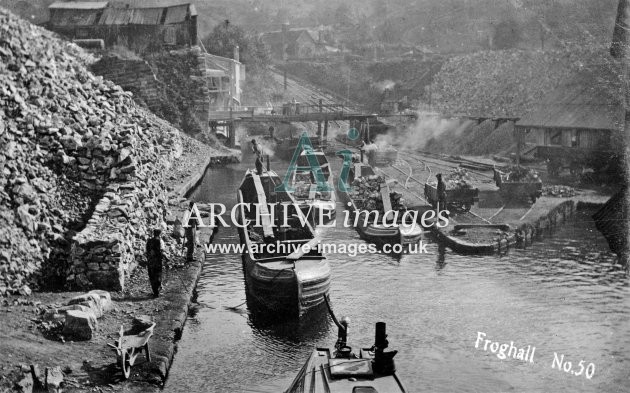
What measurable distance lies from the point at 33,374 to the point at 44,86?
12.8m

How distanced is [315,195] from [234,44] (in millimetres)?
28598

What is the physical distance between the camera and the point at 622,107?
2498cm

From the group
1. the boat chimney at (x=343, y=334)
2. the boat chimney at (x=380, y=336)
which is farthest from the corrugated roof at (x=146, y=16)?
the boat chimney at (x=380, y=336)

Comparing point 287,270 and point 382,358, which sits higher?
point 382,358

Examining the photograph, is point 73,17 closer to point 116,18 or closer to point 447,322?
point 116,18

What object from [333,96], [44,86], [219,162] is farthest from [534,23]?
[44,86]

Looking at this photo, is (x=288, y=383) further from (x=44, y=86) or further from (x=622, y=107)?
(x=622, y=107)

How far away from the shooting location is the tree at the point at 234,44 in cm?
5362

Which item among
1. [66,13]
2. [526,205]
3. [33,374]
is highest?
[66,13]

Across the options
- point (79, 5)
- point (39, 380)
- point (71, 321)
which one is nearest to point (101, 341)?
point (71, 321)

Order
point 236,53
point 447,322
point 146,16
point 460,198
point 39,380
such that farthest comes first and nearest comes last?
point 236,53 < point 146,16 < point 460,198 < point 447,322 < point 39,380

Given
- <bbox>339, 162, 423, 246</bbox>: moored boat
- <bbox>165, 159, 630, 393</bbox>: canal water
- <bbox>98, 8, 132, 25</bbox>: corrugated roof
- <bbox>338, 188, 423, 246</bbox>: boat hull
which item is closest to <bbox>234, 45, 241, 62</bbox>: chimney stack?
<bbox>98, 8, 132, 25</bbox>: corrugated roof

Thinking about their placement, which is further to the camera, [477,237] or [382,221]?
[382,221]

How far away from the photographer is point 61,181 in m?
19.0
